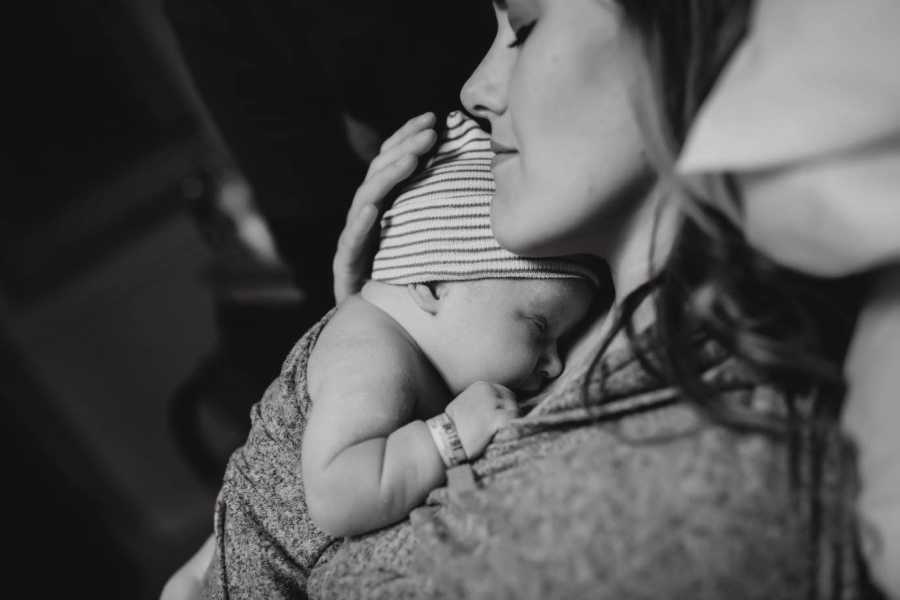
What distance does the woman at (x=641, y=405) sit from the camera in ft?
1.49

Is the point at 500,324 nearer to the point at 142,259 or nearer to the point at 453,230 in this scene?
the point at 453,230

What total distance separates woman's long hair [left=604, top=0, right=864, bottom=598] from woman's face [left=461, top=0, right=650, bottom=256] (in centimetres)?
5

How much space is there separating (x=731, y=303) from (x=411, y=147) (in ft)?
1.56

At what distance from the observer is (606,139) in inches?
24.1

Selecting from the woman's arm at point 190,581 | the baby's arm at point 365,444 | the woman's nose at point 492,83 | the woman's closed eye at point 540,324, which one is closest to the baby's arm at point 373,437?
the baby's arm at point 365,444

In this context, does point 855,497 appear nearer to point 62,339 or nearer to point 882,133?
point 882,133

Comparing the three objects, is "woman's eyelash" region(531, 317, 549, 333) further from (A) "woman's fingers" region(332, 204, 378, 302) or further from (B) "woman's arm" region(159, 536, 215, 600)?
(B) "woman's arm" region(159, 536, 215, 600)

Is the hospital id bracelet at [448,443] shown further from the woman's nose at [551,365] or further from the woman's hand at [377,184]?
the woman's hand at [377,184]

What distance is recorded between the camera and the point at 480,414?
2.28ft

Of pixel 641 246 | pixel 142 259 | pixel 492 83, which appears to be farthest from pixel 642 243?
pixel 142 259

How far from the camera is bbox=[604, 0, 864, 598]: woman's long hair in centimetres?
47

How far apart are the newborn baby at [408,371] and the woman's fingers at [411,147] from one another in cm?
4

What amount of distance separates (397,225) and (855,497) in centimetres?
62

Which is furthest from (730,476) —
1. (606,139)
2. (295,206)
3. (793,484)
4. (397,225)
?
(295,206)
